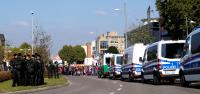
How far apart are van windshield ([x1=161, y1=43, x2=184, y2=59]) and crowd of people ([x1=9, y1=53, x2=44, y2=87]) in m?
7.30

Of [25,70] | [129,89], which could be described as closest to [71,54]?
[25,70]

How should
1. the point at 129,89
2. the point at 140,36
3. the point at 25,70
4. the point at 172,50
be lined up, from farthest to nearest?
the point at 140,36, the point at 25,70, the point at 172,50, the point at 129,89

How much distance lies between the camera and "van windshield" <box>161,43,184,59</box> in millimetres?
31062

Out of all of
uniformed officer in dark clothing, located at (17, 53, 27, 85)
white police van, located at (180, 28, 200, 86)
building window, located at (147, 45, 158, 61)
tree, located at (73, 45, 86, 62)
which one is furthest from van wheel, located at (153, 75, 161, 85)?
tree, located at (73, 45, 86, 62)

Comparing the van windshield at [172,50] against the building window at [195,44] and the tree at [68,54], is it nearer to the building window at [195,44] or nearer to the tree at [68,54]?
the building window at [195,44]

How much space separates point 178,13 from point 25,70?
29.1 meters

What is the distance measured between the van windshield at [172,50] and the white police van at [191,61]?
7.88 ft

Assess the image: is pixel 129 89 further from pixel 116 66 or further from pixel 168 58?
pixel 116 66

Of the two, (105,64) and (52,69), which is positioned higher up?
(105,64)

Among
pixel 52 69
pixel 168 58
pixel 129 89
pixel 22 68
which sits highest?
A: pixel 168 58

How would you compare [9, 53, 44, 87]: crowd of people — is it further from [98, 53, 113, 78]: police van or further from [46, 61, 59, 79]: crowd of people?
[98, 53, 113, 78]: police van

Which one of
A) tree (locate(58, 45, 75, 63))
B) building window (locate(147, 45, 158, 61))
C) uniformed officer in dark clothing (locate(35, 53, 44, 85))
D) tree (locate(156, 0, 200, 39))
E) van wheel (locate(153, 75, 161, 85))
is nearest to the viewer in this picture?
uniformed officer in dark clothing (locate(35, 53, 44, 85))

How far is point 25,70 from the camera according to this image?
31359 millimetres

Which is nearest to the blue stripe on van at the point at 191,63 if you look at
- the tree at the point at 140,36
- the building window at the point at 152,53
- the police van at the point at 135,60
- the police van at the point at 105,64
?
the building window at the point at 152,53
